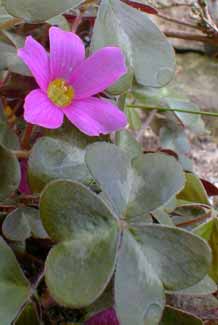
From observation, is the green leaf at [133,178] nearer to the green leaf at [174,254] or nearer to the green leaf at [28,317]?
the green leaf at [174,254]

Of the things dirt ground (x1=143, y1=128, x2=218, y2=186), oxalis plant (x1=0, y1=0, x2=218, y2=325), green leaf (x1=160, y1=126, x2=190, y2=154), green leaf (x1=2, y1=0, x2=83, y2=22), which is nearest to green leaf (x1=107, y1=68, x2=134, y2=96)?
oxalis plant (x1=0, y1=0, x2=218, y2=325)

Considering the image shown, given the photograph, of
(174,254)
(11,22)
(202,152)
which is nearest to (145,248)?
(174,254)

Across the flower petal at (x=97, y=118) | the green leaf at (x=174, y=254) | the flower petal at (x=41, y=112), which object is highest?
the flower petal at (x=41, y=112)

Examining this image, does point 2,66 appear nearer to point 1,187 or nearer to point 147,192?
point 1,187

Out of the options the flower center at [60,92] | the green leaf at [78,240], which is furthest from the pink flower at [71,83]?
the green leaf at [78,240]

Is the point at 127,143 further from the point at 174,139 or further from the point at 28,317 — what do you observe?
the point at 174,139

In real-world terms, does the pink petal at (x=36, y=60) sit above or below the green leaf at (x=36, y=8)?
below

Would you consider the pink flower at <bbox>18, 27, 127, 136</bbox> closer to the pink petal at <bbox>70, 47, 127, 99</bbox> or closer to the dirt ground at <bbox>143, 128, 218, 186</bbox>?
the pink petal at <bbox>70, 47, 127, 99</bbox>
